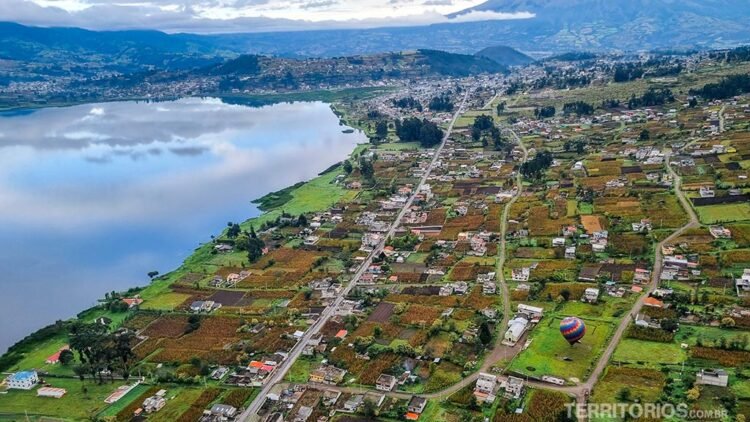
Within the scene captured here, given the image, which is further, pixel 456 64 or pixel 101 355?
pixel 456 64

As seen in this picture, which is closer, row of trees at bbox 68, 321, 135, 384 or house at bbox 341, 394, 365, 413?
house at bbox 341, 394, 365, 413

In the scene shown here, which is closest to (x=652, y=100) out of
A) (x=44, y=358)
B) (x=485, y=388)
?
(x=485, y=388)

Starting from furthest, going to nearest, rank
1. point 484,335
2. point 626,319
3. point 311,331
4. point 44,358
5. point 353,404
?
1. point 311,331
2. point 44,358
3. point 626,319
4. point 484,335
5. point 353,404

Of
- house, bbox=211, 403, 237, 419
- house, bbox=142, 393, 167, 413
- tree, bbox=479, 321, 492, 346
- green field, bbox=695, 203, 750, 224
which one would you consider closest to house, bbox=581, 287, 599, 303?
tree, bbox=479, 321, 492, 346

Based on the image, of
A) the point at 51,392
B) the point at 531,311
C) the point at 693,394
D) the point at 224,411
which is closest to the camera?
the point at 693,394

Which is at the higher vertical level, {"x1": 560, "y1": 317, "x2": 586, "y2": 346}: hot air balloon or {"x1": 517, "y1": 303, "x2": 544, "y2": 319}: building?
{"x1": 560, "y1": 317, "x2": 586, "y2": 346}: hot air balloon

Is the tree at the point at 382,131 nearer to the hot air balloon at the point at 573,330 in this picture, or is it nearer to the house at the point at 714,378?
the hot air balloon at the point at 573,330

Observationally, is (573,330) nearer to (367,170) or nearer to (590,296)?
(590,296)

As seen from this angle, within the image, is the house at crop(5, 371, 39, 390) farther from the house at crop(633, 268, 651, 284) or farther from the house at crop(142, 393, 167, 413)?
the house at crop(633, 268, 651, 284)

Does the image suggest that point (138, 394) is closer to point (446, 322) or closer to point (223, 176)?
point (446, 322)
